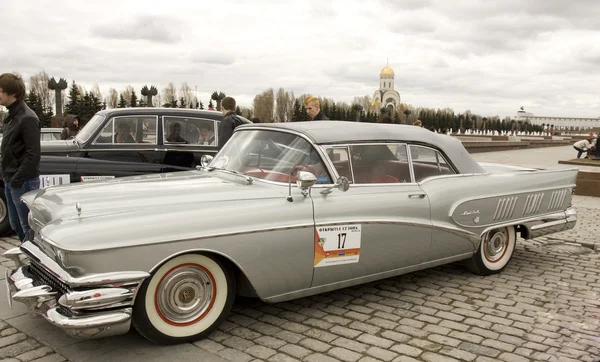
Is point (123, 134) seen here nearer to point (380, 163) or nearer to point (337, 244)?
point (380, 163)

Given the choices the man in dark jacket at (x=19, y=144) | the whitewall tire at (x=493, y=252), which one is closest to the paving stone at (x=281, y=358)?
the whitewall tire at (x=493, y=252)

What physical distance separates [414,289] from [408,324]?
900mm

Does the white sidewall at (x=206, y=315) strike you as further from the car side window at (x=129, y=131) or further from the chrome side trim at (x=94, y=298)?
the car side window at (x=129, y=131)

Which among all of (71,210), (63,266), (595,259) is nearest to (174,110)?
(71,210)

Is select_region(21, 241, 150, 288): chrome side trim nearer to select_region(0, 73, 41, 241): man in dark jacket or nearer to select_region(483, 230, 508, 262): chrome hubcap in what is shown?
select_region(0, 73, 41, 241): man in dark jacket

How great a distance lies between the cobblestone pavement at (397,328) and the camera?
3279 mm

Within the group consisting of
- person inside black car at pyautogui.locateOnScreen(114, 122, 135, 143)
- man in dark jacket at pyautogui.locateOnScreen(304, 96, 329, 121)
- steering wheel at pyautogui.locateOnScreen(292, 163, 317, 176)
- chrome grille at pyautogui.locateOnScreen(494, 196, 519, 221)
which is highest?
man in dark jacket at pyautogui.locateOnScreen(304, 96, 329, 121)

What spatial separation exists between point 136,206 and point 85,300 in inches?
29.3

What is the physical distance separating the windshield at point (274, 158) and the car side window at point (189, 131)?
3105 mm

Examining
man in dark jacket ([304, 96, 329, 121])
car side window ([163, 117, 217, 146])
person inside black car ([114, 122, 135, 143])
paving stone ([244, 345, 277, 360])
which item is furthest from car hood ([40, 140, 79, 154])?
paving stone ([244, 345, 277, 360])

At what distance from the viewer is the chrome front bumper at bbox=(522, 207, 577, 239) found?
17.6 feet

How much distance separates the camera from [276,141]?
424 cm

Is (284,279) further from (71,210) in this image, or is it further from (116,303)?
(71,210)

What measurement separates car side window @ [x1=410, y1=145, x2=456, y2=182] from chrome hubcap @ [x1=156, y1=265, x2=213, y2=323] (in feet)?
7.29
